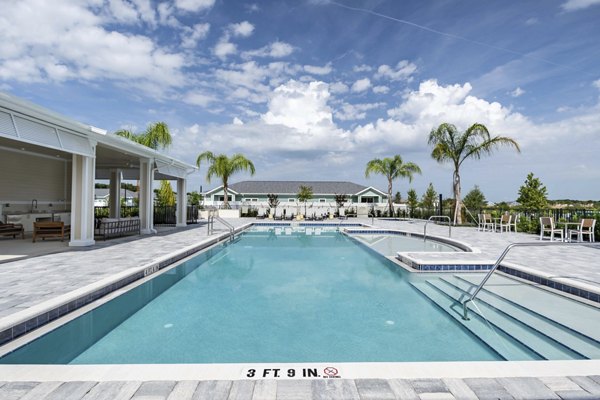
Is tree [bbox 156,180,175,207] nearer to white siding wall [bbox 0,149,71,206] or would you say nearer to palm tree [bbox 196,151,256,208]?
palm tree [bbox 196,151,256,208]

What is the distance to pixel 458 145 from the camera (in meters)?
18.2

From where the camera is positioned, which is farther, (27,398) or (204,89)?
(204,89)

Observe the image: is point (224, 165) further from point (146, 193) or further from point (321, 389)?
point (321, 389)

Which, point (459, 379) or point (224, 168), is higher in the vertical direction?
point (224, 168)

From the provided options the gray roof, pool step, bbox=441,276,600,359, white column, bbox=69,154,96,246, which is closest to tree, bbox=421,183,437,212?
the gray roof

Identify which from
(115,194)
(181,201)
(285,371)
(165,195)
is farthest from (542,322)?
(165,195)

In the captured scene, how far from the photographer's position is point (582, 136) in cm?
1430

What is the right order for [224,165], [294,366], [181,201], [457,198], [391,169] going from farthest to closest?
[391,169] < [224,165] < [457,198] < [181,201] < [294,366]

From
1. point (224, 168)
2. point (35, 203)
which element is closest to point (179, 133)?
point (224, 168)

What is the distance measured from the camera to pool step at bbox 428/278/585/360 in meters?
3.30

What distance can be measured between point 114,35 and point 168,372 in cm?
1203

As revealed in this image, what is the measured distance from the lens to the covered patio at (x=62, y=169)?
7.03 metres

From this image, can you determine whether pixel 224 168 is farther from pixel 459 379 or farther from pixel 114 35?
pixel 459 379

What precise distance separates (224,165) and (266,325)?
80.8 ft
